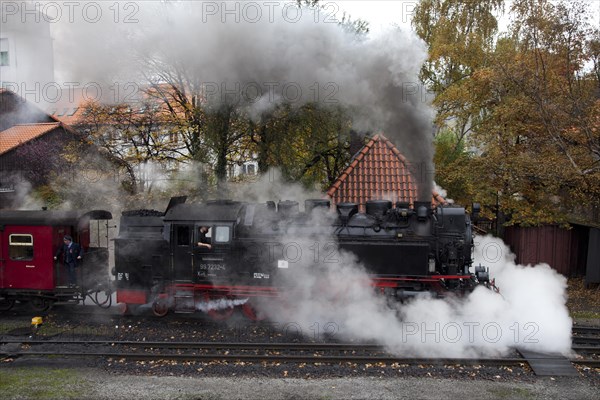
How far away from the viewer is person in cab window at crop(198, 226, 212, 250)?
973 centimetres

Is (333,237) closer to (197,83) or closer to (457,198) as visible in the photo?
(197,83)

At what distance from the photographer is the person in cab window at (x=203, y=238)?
9734 mm

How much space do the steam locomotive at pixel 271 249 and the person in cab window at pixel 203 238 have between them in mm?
21

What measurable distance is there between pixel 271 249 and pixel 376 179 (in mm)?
5089

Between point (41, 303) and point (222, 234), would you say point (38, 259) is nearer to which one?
point (41, 303)

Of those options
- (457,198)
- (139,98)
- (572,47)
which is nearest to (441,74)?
(457,198)

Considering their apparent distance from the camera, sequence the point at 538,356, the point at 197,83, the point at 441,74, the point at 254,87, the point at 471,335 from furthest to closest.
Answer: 1. the point at 441,74
2. the point at 197,83
3. the point at 254,87
4. the point at 471,335
5. the point at 538,356

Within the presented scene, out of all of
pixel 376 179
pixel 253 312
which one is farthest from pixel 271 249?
pixel 376 179

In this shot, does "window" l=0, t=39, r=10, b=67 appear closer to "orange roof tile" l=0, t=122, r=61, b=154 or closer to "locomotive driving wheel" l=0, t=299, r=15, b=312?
"orange roof tile" l=0, t=122, r=61, b=154

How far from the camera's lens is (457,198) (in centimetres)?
1734

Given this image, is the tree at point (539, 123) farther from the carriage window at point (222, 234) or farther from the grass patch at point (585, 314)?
the carriage window at point (222, 234)

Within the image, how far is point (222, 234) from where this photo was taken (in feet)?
32.0

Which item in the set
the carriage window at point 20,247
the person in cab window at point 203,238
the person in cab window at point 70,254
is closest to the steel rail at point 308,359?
the person in cab window at point 203,238

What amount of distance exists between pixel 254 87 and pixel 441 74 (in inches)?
465
